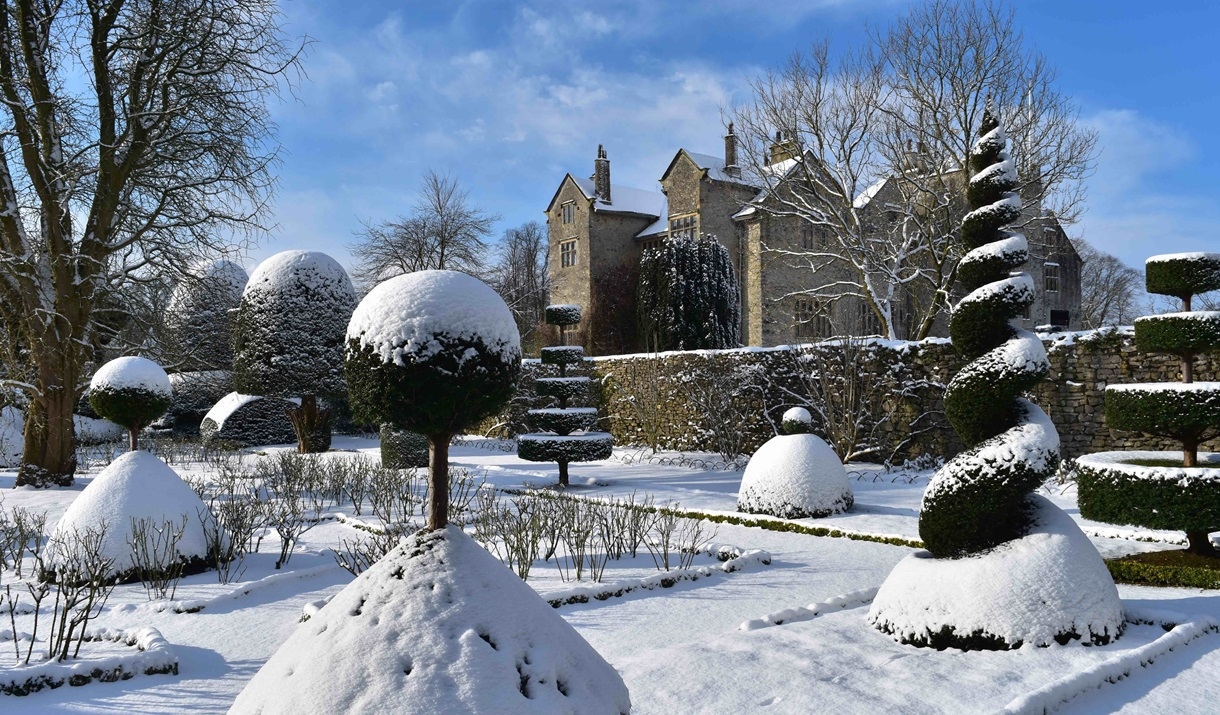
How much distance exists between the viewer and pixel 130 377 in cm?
828

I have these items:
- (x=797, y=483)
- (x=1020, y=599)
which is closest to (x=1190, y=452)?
(x=1020, y=599)

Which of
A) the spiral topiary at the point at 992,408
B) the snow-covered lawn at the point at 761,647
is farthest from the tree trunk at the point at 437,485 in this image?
the spiral topiary at the point at 992,408

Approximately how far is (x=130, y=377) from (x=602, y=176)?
3142 centimetres

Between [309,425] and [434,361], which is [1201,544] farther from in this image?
[309,425]

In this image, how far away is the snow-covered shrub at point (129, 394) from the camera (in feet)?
26.9

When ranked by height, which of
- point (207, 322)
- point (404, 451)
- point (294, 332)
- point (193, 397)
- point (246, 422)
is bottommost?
point (404, 451)

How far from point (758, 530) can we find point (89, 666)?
657 cm

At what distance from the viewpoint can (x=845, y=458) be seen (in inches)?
561

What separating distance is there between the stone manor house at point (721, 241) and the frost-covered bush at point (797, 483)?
1847cm

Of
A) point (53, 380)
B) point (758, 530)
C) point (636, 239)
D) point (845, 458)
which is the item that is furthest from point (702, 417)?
point (636, 239)

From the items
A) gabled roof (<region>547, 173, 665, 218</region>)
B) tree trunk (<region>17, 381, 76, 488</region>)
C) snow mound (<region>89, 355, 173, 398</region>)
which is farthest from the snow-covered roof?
snow mound (<region>89, 355, 173, 398</region>)

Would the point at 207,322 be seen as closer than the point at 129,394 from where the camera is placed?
Answer: No

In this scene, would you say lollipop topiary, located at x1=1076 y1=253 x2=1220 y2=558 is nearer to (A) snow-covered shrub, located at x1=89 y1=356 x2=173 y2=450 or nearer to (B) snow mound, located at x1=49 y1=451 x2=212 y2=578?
(B) snow mound, located at x1=49 y1=451 x2=212 y2=578

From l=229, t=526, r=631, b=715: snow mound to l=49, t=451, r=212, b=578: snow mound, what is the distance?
4811 mm
